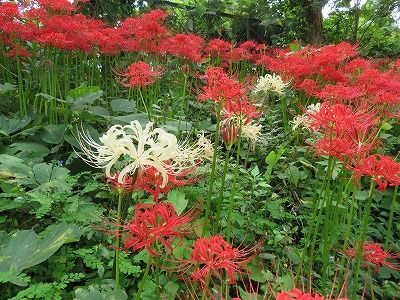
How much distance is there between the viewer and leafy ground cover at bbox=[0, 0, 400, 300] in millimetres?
1291

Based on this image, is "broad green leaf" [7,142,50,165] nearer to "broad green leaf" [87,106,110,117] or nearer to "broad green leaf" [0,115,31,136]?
"broad green leaf" [0,115,31,136]

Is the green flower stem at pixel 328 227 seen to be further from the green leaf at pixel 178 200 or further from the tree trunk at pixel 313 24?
the tree trunk at pixel 313 24

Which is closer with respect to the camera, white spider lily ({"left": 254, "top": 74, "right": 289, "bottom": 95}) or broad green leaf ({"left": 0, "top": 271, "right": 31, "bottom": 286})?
broad green leaf ({"left": 0, "top": 271, "right": 31, "bottom": 286})

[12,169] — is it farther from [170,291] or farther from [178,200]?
[170,291]

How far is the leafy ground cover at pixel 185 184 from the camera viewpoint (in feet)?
4.24

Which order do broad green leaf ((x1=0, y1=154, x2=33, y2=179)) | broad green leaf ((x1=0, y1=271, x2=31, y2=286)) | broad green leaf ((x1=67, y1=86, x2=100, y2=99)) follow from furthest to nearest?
broad green leaf ((x1=67, y1=86, x2=100, y2=99))
broad green leaf ((x1=0, y1=154, x2=33, y2=179))
broad green leaf ((x1=0, y1=271, x2=31, y2=286))

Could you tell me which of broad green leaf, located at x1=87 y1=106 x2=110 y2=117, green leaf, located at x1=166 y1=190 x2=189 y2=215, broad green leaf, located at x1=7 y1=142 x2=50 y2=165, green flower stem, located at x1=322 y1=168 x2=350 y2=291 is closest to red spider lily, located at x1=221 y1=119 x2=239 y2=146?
green leaf, located at x1=166 y1=190 x2=189 y2=215

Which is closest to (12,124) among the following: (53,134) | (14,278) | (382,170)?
(53,134)

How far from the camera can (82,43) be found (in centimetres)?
313

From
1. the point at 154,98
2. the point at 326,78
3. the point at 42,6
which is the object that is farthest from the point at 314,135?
the point at 42,6

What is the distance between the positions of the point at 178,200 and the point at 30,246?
0.58m

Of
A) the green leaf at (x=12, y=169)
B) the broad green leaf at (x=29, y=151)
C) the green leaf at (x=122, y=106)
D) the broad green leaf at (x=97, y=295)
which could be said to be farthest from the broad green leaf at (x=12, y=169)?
the green leaf at (x=122, y=106)

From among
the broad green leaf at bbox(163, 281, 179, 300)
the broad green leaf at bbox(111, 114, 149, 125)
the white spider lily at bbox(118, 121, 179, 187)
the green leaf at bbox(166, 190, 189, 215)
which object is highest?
the white spider lily at bbox(118, 121, 179, 187)

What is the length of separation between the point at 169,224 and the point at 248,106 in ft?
2.61
